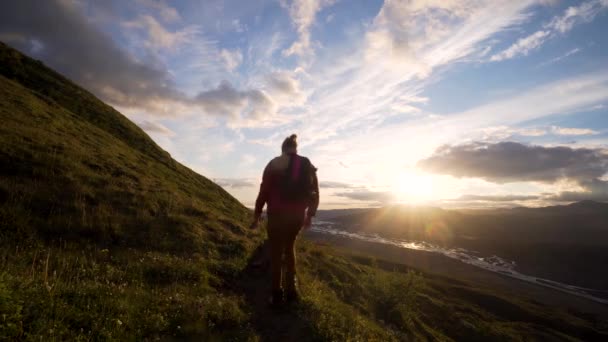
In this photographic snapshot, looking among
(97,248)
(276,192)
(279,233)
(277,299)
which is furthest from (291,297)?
(97,248)

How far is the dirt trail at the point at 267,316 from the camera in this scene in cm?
609

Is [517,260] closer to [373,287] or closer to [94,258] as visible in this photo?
[373,287]

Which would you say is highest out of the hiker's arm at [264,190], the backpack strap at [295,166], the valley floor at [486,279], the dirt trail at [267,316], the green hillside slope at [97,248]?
the backpack strap at [295,166]

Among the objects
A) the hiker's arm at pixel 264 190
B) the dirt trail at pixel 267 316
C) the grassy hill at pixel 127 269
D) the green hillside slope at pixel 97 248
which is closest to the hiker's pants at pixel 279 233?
the hiker's arm at pixel 264 190

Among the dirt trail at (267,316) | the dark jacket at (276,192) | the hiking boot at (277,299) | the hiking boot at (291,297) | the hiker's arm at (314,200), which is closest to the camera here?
the dirt trail at (267,316)

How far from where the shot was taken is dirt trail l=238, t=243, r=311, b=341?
6.09 m

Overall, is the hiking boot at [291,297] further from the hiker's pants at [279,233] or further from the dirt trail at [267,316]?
the hiker's pants at [279,233]

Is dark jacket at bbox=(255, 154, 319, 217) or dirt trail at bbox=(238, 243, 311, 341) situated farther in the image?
dark jacket at bbox=(255, 154, 319, 217)

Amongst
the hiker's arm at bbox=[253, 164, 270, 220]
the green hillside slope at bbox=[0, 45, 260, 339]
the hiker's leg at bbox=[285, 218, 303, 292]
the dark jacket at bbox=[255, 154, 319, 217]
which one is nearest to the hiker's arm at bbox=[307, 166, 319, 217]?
the dark jacket at bbox=[255, 154, 319, 217]

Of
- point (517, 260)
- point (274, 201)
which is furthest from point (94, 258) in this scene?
point (517, 260)

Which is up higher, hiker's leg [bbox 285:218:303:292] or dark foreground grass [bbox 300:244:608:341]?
hiker's leg [bbox 285:218:303:292]

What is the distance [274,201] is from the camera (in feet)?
22.1

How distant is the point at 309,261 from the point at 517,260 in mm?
215112

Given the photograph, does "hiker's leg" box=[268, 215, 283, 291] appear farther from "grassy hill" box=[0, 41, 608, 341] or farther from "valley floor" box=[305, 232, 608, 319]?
"valley floor" box=[305, 232, 608, 319]
